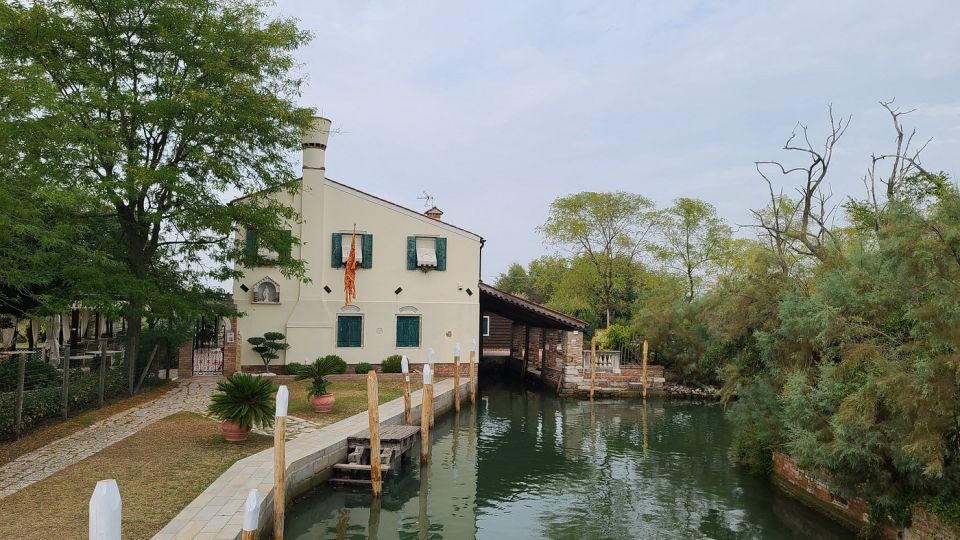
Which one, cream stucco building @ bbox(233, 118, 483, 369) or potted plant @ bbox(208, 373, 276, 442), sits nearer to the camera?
potted plant @ bbox(208, 373, 276, 442)

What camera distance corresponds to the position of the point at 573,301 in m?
36.1

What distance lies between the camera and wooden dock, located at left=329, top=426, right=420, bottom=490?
12617 mm

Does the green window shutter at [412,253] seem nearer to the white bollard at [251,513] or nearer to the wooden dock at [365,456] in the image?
the wooden dock at [365,456]

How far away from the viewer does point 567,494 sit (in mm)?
13188

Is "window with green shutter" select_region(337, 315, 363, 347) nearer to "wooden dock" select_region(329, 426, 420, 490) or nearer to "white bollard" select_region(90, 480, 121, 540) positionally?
"wooden dock" select_region(329, 426, 420, 490)

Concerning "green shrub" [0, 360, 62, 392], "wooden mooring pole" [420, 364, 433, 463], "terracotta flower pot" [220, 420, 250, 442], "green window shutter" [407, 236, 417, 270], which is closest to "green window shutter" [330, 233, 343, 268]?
"green window shutter" [407, 236, 417, 270]

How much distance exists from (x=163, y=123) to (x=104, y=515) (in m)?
13.7

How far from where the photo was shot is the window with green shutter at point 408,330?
81.7 ft

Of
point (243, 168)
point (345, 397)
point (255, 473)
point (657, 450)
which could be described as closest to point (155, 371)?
point (345, 397)

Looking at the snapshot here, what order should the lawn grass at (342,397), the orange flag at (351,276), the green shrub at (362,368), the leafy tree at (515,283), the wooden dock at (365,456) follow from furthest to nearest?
1. the leafy tree at (515,283)
2. the orange flag at (351,276)
3. the green shrub at (362,368)
4. the lawn grass at (342,397)
5. the wooden dock at (365,456)

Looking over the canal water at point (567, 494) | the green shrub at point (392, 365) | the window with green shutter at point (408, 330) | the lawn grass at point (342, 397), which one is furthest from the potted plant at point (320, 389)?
the window with green shutter at point (408, 330)

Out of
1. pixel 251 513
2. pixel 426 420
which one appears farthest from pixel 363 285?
pixel 251 513

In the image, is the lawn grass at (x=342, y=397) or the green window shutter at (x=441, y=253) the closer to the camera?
the lawn grass at (x=342, y=397)

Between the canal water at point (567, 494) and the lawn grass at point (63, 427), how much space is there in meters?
4.80
